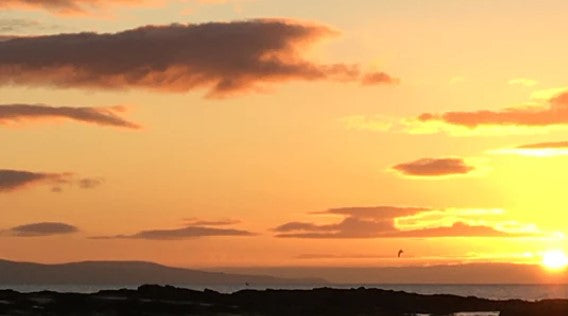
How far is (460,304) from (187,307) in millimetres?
31964

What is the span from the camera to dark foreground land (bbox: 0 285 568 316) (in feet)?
291

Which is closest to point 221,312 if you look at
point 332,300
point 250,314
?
point 250,314

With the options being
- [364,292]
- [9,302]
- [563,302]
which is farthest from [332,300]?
[9,302]

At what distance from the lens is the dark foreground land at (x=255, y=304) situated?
88.6 meters

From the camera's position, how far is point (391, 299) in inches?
4350

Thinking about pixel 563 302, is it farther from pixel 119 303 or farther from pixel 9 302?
pixel 9 302

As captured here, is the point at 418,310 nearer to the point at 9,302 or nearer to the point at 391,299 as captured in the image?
the point at 391,299

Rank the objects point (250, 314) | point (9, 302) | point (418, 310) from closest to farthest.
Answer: point (250, 314) → point (9, 302) → point (418, 310)

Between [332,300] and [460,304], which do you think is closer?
[332,300]

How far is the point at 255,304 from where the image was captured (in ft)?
331

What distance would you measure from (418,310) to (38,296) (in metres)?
33.9

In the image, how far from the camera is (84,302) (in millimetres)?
93438

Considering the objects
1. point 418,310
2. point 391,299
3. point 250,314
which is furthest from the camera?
point 391,299

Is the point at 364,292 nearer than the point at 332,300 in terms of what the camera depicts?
No
